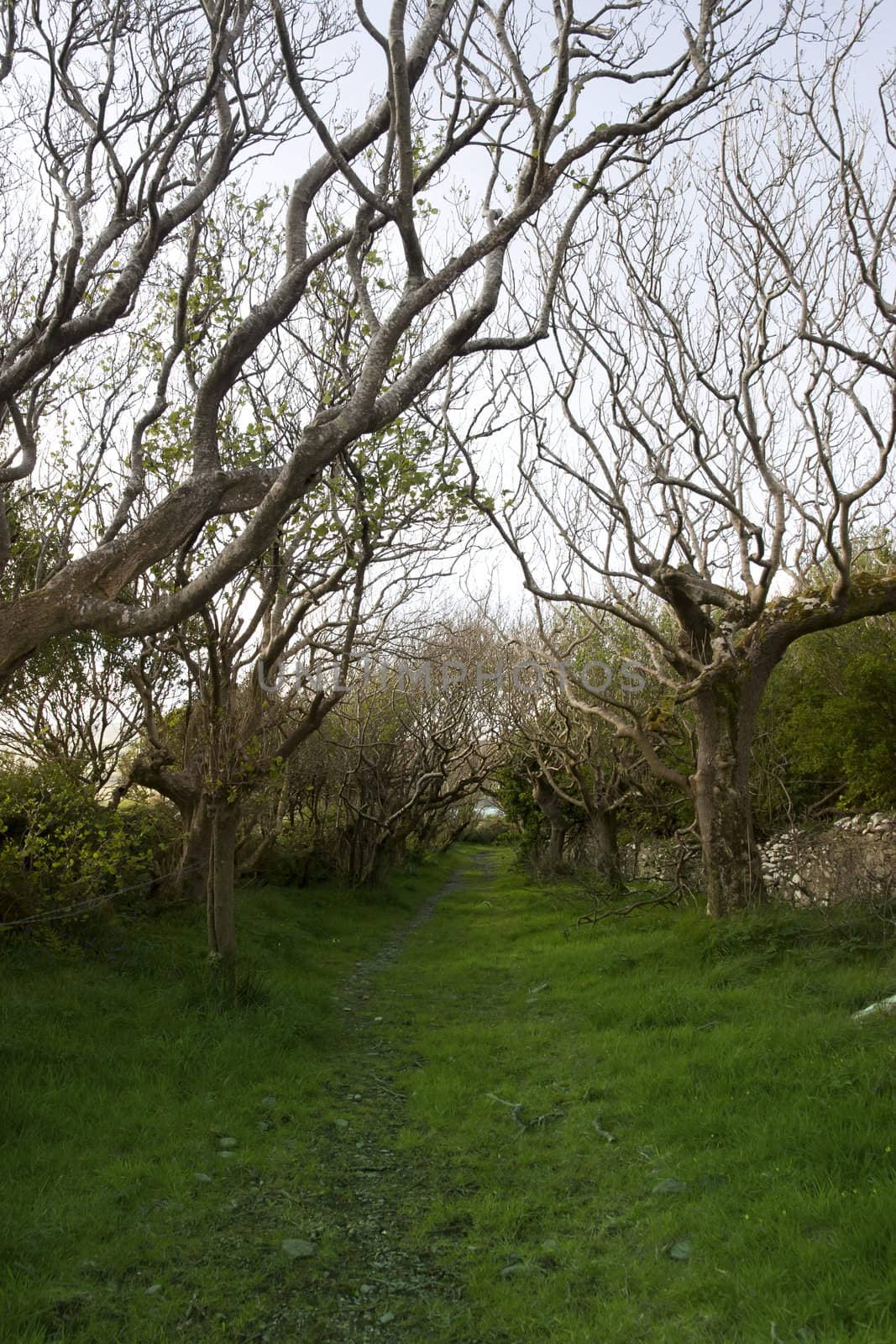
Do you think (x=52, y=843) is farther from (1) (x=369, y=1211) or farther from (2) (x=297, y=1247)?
(2) (x=297, y=1247)

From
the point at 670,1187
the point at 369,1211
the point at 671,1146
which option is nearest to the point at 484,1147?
the point at 369,1211

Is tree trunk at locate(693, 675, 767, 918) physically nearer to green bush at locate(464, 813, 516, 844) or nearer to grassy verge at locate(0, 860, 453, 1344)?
grassy verge at locate(0, 860, 453, 1344)

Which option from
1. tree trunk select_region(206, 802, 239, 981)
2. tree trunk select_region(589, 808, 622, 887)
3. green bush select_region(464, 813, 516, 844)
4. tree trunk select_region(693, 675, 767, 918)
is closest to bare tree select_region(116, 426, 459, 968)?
tree trunk select_region(206, 802, 239, 981)

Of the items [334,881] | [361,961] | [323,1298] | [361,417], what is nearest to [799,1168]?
[323,1298]

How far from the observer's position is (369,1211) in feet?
18.6

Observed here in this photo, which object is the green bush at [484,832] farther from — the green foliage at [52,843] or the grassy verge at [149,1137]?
the green foliage at [52,843]

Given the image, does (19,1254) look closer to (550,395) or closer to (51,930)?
(51,930)

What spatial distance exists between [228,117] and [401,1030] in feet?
30.6

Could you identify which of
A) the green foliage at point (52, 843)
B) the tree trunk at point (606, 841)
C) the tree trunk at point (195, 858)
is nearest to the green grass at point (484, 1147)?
the green foliage at point (52, 843)

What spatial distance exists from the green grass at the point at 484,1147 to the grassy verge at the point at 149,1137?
2cm

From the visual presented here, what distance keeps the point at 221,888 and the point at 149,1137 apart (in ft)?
13.7

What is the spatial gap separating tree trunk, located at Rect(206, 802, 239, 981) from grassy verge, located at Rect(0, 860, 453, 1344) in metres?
0.42

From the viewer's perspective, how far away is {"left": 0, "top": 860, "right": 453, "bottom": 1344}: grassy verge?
14.9ft

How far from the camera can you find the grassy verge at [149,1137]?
454cm
